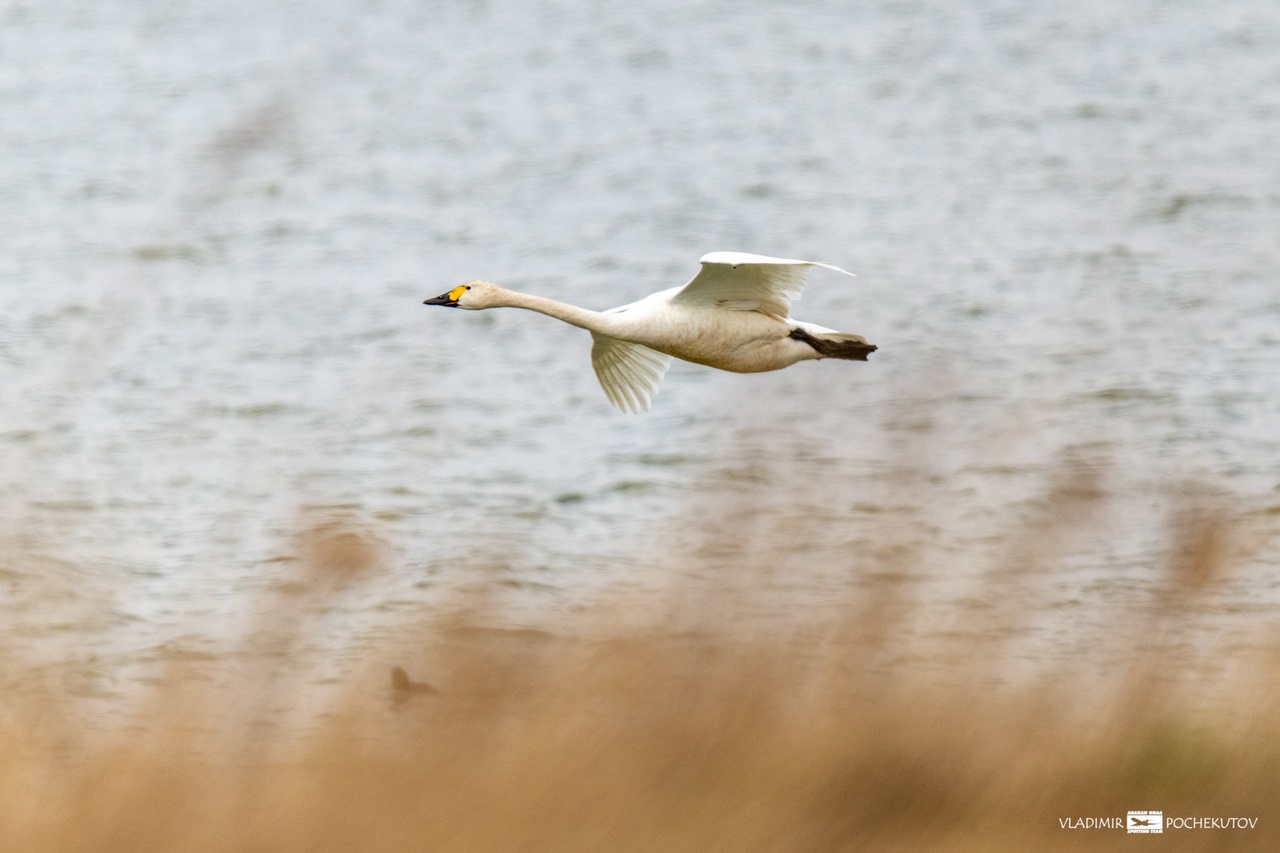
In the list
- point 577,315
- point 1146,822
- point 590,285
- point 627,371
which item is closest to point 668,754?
point 577,315

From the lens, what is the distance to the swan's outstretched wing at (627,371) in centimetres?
575

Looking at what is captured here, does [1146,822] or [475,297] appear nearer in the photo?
[1146,822]

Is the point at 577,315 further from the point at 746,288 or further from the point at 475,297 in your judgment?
the point at 475,297

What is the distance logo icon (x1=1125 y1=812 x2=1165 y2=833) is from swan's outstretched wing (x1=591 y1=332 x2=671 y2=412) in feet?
6.62

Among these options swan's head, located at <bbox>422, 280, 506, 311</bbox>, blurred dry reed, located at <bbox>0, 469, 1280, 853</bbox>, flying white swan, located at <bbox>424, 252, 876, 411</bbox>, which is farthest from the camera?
swan's head, located at <bbox>422, 280, 506, 311</bbox>

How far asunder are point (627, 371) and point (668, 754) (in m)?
1.67

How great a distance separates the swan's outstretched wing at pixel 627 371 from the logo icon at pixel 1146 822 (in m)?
2.02

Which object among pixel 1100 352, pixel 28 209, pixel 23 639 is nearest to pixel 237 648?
pixel 23 639

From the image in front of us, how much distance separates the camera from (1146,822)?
4809mm

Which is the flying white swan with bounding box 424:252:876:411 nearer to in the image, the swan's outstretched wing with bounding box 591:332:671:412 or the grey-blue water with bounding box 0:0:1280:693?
the grey-blue water with bounding box 0:0:1280:693

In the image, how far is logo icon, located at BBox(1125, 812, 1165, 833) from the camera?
187 inches

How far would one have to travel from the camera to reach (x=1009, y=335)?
12250 millimetres

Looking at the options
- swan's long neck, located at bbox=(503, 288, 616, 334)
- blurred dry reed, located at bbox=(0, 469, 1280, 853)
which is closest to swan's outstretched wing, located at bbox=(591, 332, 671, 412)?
swan's long neck, located at bbox=(503, 288, 616, 334)

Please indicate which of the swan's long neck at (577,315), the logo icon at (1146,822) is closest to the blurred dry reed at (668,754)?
the logo icon at (1146,822)
